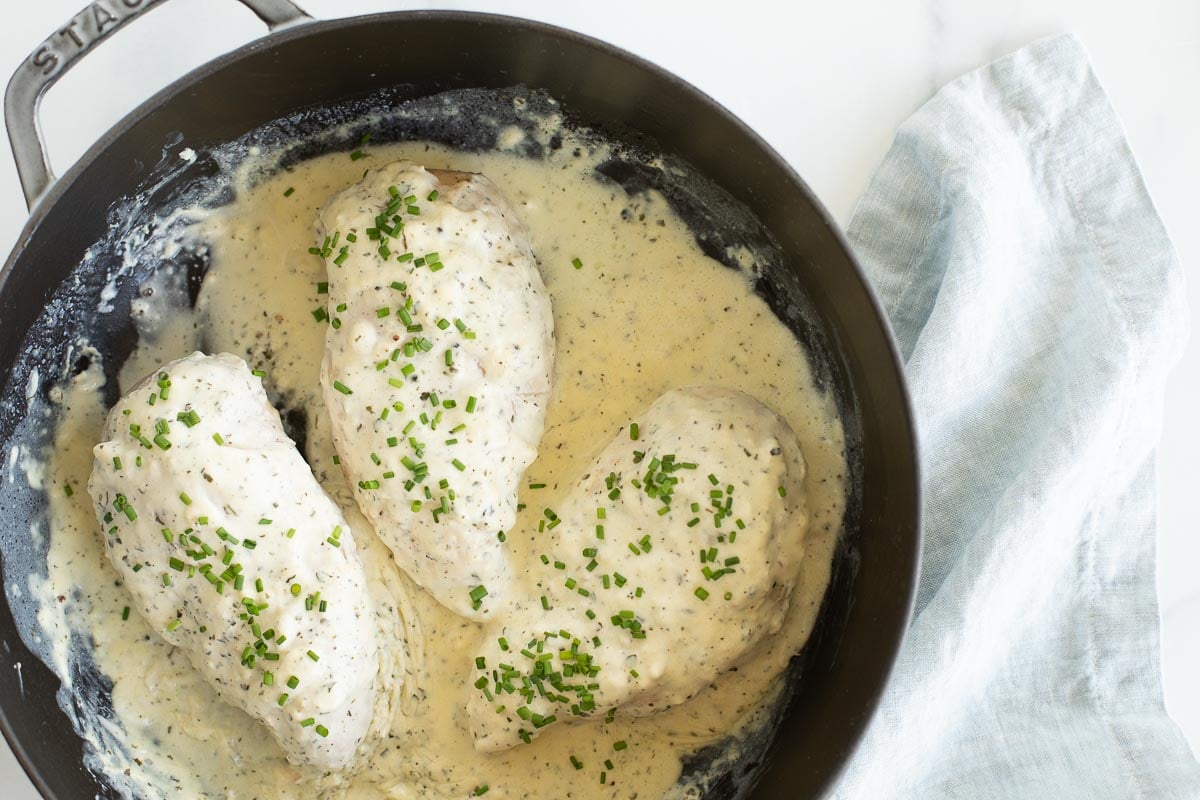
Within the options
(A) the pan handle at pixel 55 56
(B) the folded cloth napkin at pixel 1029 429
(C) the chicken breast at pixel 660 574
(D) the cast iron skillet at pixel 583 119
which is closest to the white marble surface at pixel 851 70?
(B) the folded cloth napkin at pixel 1029 429

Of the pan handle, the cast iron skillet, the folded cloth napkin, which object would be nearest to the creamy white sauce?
the cast iron skillet

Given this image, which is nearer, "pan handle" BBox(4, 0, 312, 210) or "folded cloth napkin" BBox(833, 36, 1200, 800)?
"pan handle" BBox(4, 0, 312, 210)

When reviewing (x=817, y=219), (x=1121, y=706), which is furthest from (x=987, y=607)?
(x=817, y=219)

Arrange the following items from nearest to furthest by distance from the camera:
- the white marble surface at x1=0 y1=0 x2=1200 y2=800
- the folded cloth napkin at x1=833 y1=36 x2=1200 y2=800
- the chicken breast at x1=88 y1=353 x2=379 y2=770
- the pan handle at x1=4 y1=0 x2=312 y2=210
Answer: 1. the pan handle at x1=4 y1=0 x2=312 y2=210
2. the chicken breast at x1=88 y1=353 x2=379 y2=770
3. the folded cloth napkin at x1=833 y1=36 x2=1200 y2=800
4. the white marble surface at x1=0 y1=0 x2=1200 y2=800

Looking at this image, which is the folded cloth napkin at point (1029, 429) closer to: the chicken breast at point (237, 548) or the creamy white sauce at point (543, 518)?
the creamy white sauce at point (543, 518)

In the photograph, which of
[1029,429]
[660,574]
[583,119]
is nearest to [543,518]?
[660,574]

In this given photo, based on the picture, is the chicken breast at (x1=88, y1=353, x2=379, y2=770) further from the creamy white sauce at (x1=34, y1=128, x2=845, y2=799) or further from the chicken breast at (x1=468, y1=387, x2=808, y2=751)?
the chicken breast at (x1=468, y1=387, x2=808, y2=751)

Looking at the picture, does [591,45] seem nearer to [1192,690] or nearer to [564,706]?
[564,706]
